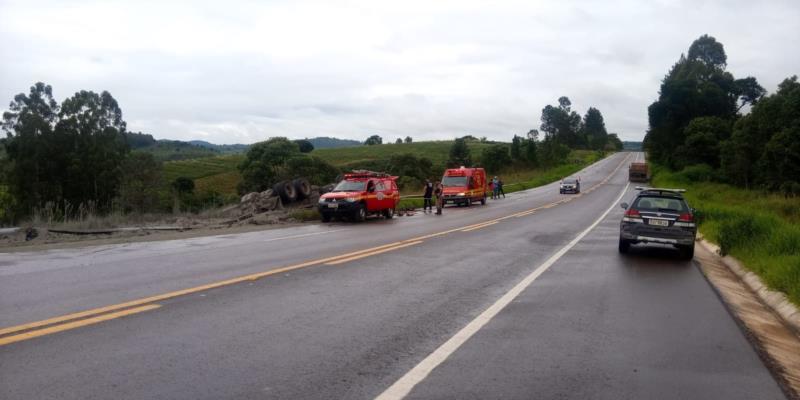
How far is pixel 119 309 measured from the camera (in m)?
7.13

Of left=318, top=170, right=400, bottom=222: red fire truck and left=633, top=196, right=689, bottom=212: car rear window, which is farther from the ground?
left=633, top=196, right=689, bottom=212: car rear window

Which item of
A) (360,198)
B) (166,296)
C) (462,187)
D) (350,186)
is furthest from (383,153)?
(166,296)

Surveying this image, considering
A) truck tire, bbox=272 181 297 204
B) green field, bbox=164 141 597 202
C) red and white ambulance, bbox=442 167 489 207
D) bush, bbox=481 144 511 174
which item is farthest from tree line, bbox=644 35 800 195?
truck tire, bbox=272 181 297 204

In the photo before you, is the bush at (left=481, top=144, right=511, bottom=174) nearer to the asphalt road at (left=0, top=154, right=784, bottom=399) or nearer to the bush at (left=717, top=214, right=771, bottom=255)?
the bush at (left=717, top=214, right=771, bottom=255)

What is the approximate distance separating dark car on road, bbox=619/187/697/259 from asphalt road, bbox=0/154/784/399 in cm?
148

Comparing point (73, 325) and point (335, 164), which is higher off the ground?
point (73, 325)

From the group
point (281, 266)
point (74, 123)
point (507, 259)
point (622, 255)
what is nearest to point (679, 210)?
point (622, 255)

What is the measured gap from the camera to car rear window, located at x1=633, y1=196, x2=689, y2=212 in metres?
14.2

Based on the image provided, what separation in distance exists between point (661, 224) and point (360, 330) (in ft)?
31.8

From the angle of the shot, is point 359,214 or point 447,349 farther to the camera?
point 359,214

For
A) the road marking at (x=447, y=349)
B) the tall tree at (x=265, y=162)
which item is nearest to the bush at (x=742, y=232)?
the road marking at (x=447, y=349)

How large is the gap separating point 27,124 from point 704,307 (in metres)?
54.1

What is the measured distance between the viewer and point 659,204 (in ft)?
47.3

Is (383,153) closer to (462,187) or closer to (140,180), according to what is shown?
(140,180)
